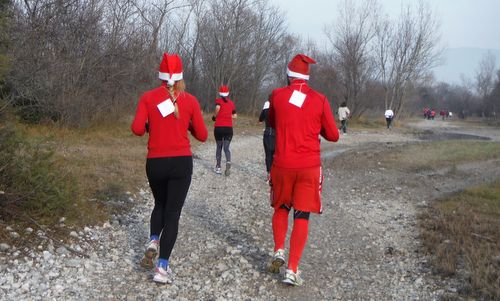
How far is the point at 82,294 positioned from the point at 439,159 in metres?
13.7

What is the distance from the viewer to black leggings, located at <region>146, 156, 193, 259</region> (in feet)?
14.3

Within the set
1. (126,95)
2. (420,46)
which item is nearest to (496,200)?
(126,95)

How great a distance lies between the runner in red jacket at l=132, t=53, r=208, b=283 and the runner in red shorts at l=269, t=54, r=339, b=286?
84 centimetres

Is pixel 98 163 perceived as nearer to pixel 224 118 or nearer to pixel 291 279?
pixel 224 118

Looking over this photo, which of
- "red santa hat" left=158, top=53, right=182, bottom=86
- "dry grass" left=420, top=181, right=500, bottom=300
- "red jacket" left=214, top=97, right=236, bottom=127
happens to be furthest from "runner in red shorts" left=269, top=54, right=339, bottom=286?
"red jacket" left=214, top=97, right=236, bottom=127

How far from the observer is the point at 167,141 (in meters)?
4.36

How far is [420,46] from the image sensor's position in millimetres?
44938

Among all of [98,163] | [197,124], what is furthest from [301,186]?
[98,163]

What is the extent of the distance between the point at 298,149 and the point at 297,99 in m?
0.47

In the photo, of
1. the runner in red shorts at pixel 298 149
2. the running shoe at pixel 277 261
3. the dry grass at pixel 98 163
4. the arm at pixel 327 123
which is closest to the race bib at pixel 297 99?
the runner in red shorts at pixel 298 149

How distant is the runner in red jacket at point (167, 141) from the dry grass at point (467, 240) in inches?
110

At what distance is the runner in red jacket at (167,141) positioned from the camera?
4359 mm

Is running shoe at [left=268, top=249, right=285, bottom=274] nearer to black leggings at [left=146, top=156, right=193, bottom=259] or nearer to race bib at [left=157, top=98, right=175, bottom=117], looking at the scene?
black leggings at [left=146, top=156, right=193, bottom=259]

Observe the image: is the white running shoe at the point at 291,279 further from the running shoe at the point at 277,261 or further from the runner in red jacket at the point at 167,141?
the runner in red jacket at the point at 167,141
